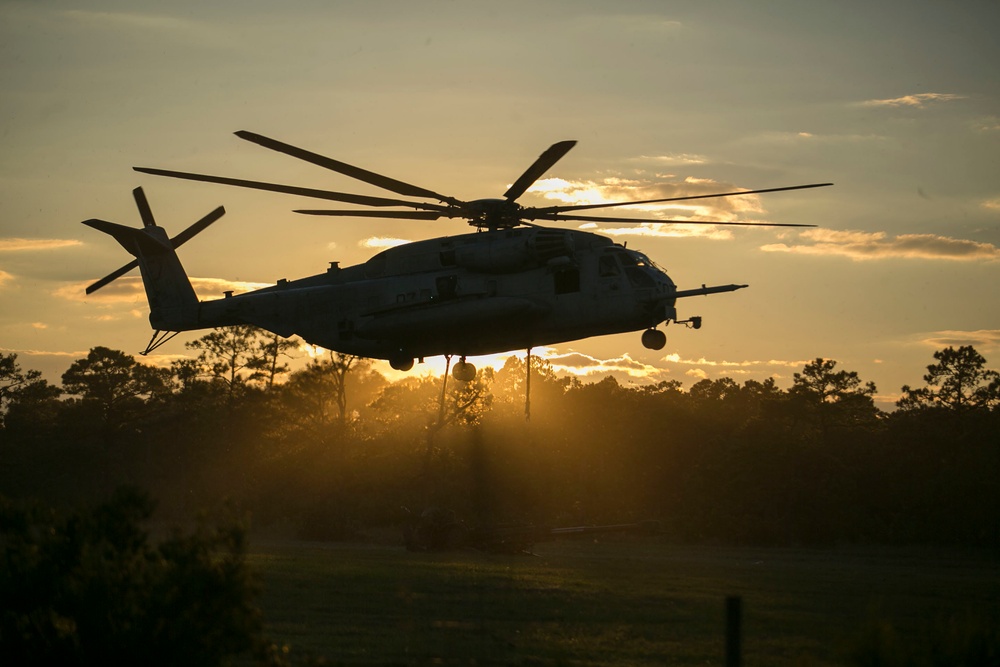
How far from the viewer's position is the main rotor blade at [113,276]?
3366 cm

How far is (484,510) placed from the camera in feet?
195

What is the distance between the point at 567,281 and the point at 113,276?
49.0ft

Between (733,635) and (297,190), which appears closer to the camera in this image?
(733,635)

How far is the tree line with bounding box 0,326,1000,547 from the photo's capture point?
57.2m

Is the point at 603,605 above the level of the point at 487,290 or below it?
below

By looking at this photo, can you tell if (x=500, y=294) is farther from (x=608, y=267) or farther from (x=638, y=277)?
(x=638, y=277)

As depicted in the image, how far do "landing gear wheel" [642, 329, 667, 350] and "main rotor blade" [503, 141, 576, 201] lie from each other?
4.54m

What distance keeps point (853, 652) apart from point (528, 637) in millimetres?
11434

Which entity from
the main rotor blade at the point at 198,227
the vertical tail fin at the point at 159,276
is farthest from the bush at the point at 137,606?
the main rotor blade at the point at 198,227

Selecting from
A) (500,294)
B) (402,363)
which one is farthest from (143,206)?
(500,294)

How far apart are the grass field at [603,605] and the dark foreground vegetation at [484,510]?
0.15 m

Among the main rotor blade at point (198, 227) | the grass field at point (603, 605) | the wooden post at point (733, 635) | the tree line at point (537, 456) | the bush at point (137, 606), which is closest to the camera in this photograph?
the wooden post at point (733, 635)

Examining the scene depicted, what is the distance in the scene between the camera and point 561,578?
35344 mm

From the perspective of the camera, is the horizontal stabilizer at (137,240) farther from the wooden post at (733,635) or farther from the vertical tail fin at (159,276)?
the wooden post at (733,635)
